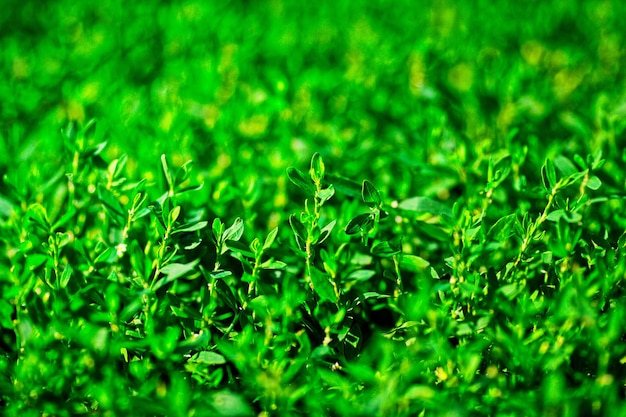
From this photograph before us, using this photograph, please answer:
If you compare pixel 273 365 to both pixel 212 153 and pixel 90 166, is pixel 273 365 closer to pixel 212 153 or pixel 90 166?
pixel 90 166

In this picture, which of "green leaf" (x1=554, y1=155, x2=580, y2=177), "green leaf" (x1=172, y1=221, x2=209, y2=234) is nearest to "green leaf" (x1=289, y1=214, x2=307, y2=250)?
"green leaf" (x1=172, y1=221, x2=209, y2=234)

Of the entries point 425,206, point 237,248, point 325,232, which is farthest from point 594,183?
point 237,248

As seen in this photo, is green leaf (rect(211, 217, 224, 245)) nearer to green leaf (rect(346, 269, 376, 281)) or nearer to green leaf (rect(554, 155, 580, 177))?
green leaf (rect(346, 269, 376, 281))

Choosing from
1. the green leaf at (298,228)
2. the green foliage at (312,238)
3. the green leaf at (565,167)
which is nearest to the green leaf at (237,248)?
the green foliage at (312,238)

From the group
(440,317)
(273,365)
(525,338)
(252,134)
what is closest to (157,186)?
(252,134)

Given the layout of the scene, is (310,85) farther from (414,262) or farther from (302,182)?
(414,262)

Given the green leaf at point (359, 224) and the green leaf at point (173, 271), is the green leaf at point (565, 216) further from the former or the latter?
the green leaf at point (173, 271)
